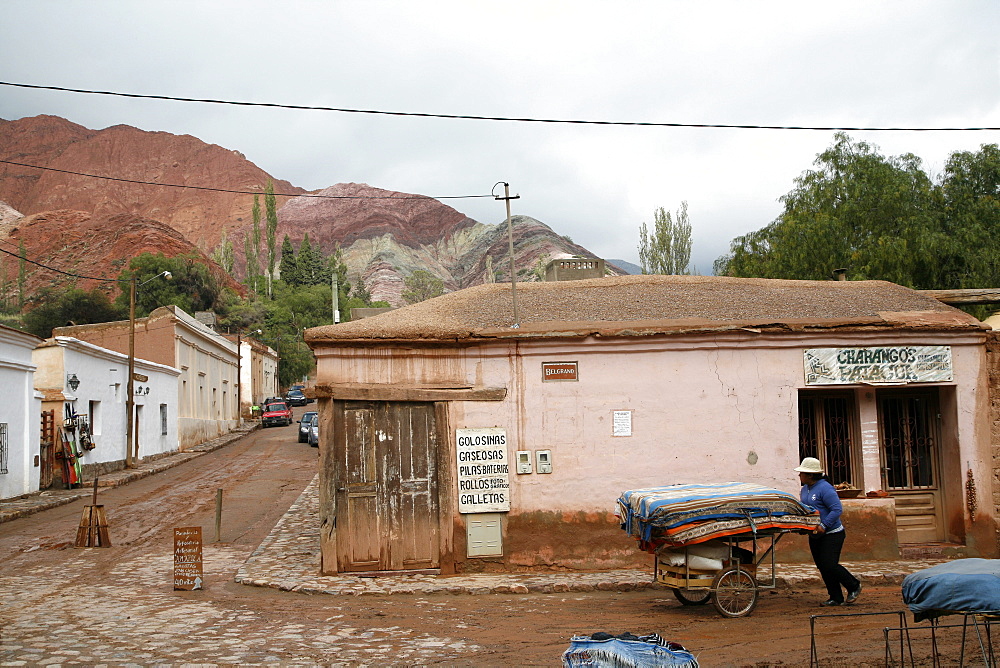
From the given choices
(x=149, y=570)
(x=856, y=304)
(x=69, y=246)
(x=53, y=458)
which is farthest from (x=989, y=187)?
(x=69, y=246)

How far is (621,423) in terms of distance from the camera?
454 inches

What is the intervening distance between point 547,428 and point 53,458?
1754 centimetres

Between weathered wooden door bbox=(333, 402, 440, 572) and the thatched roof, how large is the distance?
3.72 ft

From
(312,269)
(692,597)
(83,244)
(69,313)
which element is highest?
(83,244)

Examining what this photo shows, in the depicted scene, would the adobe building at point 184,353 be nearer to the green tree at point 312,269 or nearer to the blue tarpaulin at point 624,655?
the blue tarpaulin at point 624,655

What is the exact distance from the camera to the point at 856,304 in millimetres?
12781

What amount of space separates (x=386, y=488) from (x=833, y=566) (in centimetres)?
550

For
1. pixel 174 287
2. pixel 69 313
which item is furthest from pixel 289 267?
pixel 69 313

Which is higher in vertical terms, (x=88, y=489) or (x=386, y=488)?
(x=386, y=488)

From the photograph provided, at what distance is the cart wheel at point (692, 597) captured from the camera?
9242 mm

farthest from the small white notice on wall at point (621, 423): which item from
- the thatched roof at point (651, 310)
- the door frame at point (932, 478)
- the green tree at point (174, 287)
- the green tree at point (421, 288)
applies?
the green tree at point (421, 288)

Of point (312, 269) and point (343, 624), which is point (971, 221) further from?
point (312, 269)

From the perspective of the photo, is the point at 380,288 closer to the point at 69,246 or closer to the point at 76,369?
the point at 69,246

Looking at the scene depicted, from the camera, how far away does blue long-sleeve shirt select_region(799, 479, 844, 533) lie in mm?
9102
